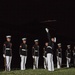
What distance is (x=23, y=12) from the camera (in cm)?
2880

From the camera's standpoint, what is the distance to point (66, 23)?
3391 cm

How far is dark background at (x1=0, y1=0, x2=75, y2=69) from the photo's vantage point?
2419 centimetres

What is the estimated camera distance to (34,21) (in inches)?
1114

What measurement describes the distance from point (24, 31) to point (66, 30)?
8976 mm

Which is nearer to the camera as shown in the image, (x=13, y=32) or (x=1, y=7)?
(x=13, y=32)

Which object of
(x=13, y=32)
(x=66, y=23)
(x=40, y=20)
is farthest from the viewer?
(x=66, y=23)

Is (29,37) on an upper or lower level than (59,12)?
lower

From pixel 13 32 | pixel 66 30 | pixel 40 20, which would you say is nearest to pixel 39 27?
pixel 40 20

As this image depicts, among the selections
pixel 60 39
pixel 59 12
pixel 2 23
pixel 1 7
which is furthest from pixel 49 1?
pixel 2 23

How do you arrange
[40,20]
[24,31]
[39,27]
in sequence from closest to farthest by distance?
[24,31] < [39,27] < [40,20]

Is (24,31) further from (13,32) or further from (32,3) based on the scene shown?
(32,3)

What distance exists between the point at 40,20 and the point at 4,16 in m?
4.37

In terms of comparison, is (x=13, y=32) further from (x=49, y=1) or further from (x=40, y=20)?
(x=49, y=1)

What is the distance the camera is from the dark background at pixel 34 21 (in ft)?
79.4
